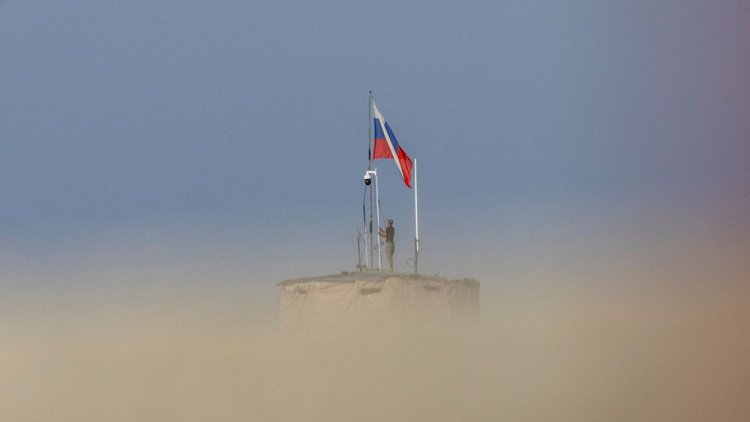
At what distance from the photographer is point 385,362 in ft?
18.3

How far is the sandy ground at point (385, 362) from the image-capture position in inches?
204

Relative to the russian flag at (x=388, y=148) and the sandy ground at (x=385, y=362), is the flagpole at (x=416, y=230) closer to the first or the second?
the russian flag at (x=388, y=148)

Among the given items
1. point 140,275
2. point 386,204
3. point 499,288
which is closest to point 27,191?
point 140,275

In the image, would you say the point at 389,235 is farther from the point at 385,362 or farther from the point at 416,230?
the point at 385,362

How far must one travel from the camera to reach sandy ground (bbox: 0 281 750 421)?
17.0 feet

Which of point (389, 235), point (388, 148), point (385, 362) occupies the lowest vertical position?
point (385, 362)

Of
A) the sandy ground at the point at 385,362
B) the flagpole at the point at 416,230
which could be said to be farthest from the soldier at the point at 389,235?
the sandy ground at the point at 385,362

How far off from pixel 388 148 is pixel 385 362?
0.97 m

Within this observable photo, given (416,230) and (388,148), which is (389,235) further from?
(388,148)

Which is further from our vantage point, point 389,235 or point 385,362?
point 389,235

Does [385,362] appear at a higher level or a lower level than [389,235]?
lower

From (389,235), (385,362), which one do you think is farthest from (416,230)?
(385,362)

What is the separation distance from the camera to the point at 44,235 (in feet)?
20.0

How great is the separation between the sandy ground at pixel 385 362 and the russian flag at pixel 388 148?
0.72 m
